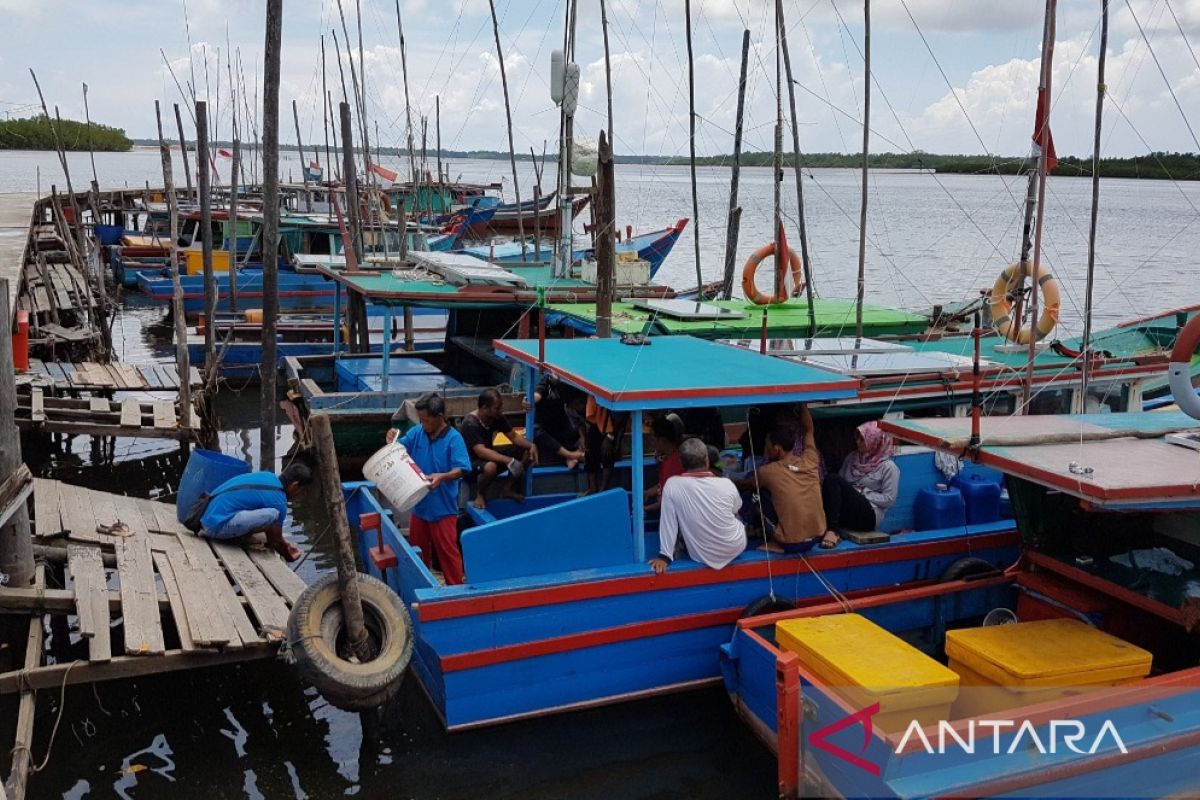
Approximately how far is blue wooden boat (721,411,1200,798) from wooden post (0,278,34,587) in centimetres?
489

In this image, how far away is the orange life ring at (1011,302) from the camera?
958 cm

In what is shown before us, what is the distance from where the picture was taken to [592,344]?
8641 millimetres

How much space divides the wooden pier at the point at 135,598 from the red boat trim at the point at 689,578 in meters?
1.27

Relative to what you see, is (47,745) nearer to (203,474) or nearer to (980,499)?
(203,474)

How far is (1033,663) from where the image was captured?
5.78 metres

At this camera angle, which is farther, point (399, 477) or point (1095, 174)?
point (1095, 174)

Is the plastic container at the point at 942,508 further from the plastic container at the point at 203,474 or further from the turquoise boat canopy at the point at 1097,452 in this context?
the plastic container at the point at 203,474

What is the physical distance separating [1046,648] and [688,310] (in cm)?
754

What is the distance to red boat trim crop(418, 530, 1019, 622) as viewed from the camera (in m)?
6.52

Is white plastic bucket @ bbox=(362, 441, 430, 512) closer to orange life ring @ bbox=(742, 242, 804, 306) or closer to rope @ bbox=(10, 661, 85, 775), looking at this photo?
rope @ bbox=(10, 661, 85, 775)

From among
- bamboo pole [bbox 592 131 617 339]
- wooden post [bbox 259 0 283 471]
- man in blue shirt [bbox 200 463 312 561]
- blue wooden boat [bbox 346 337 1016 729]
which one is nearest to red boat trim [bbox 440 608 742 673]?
blue wooden boat [bbox 346 337 1016 729]

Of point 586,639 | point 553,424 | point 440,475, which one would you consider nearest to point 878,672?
point 586,639

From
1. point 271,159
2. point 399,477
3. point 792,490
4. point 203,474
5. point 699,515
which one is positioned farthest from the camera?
point 271,159

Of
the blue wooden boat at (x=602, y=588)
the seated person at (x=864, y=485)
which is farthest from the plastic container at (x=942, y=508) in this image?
the blue wooden boat at (x=602, y=588)
